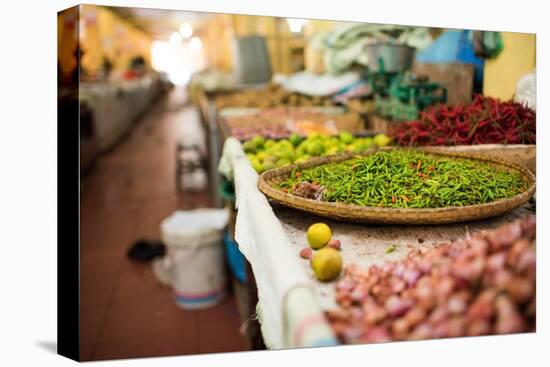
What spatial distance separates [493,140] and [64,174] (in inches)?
83.1

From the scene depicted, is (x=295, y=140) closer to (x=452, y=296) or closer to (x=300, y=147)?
(x=300, y=147)

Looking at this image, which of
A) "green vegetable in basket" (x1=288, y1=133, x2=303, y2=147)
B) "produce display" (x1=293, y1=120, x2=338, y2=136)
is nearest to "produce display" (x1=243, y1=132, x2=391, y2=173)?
"green vegetable in basket" (x1=288, y1=133, x2=303, y2=147)

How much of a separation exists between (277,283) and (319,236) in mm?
377

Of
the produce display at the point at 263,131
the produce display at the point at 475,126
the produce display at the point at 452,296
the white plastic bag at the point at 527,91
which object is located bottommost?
the produce display at the point at 452,296

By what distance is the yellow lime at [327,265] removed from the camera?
1426mm

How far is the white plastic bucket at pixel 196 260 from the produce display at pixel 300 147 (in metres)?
1.36

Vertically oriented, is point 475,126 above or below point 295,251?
above

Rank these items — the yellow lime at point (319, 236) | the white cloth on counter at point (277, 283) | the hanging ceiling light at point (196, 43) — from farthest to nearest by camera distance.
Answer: the hanging ceiling light at point (196, 43)
the yellow lime at point (319, 236)
the white cloth on counter at point (277, 283)

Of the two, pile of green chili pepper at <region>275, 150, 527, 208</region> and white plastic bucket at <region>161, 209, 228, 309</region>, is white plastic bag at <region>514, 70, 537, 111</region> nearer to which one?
pile of green chili pepper at <region>275, 150, 527, 208</region>

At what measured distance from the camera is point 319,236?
1.62 metres

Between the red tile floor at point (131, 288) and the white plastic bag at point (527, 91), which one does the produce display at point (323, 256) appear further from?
the red tile floor at point (131, 288)

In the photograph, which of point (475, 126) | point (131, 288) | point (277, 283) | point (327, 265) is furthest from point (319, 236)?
point (131, 288)

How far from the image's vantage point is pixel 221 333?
3.78m

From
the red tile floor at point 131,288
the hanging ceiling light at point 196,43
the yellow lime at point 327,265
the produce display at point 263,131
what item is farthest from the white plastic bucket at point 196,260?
the hanging ceiling light at point 196,43
